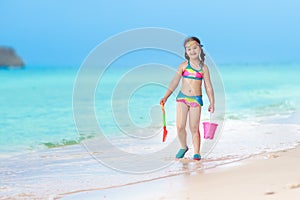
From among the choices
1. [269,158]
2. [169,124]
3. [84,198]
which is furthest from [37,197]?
[169,124]

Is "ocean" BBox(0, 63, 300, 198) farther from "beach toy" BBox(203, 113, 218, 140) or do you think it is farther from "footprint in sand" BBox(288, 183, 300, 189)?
"footprint in sand" BBox(288, 183, 300, 189)

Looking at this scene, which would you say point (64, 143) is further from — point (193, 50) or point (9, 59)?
point (9, 59)

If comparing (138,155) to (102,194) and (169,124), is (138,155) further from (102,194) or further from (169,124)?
(169,124)

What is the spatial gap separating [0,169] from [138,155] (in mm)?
1802

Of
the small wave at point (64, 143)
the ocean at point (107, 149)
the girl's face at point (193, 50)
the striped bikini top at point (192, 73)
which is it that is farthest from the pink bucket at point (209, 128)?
the small wave at point (64, 143)

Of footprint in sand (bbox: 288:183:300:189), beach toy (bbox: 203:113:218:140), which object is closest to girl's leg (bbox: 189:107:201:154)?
beach toy (bbox: 203:113:218:140)

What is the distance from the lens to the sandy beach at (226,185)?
4.42m

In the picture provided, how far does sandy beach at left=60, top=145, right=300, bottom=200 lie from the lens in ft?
14.5

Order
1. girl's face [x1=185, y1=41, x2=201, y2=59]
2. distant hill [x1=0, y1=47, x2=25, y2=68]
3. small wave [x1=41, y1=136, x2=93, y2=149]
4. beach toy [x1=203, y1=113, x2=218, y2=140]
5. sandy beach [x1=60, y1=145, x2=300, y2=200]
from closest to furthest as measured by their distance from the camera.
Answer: sandy beach [x1=60, y1=145, x2=300, y2=200]
girl's face [x1=185, y1=41, x2=201, y2=59]
beach toy [x1=203, y1=113, x2=218, y2=140]
small wave [x1=41, y1=136, x2=93, y2=149]
distant hill [x1=0, y1=47, x2=25, y2=68]

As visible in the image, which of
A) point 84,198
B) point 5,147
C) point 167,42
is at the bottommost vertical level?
point 84,198

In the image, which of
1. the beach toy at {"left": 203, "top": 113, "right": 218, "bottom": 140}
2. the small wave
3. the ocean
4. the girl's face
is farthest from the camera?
the small wave

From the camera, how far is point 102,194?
489cm

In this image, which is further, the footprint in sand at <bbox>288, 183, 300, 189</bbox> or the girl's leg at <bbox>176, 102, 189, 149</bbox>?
the girl's leg at <bbox>176, 102, 189, 149</bbox>

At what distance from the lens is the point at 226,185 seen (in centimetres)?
478
